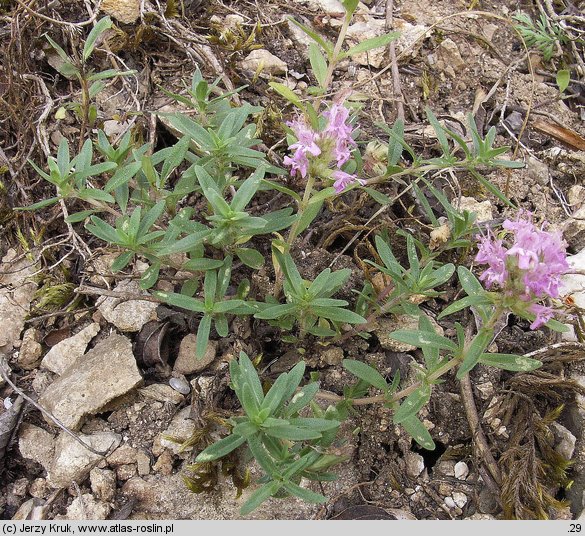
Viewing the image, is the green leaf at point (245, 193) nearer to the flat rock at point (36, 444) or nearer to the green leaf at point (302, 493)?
the green leaf at point (302, 493)

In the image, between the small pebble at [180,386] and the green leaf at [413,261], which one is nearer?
the green leaf at [413,261]

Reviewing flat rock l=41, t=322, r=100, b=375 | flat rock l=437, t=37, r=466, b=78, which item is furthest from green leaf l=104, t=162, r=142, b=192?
flat rock l=437, t=37, r=466, b=78

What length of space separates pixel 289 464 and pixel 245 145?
4.87ft

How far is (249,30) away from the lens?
3.97 m

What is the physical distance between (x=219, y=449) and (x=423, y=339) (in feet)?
3.14

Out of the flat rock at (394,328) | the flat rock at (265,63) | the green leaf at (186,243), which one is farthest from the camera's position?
the flat rock at (265,63)

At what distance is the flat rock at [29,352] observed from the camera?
3.08m

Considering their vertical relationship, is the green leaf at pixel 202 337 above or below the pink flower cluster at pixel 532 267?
below

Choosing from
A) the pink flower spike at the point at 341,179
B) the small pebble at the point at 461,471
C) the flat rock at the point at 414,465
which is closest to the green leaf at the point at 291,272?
the pink flower spike at the point at 341,179

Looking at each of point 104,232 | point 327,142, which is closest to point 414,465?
point 327,142

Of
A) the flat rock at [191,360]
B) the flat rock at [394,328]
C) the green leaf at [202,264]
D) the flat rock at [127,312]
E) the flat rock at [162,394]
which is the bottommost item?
the flat rock at [162,394]

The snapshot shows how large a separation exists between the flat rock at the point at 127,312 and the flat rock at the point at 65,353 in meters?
0.17

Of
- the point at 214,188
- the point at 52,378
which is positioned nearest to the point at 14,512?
the point at 52,378

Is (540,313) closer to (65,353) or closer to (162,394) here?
(162,394)
